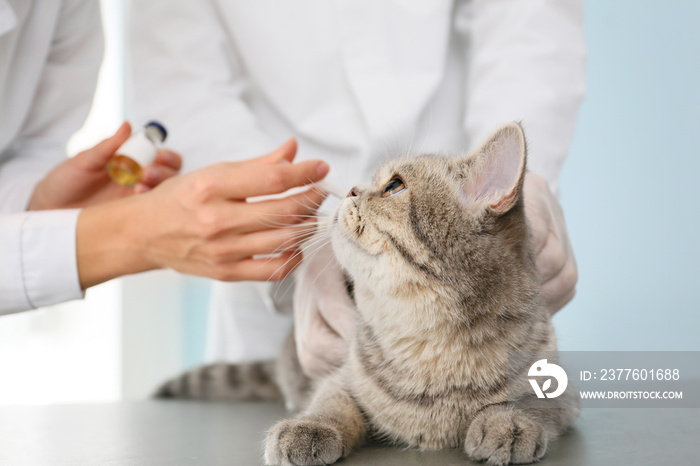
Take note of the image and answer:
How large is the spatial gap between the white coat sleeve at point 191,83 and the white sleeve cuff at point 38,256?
0.39 m

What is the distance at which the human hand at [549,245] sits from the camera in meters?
1.01

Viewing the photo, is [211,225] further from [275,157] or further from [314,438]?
[314,438]

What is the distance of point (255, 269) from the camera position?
1.04 m

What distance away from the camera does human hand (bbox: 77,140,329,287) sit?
98 cm

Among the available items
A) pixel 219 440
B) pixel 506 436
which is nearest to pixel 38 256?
pixel 219 440

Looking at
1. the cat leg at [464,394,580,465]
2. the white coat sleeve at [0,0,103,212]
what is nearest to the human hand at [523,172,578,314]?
the cat leg at [464,394,580,465]

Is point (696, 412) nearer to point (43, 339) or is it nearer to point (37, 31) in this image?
point (37, 31)

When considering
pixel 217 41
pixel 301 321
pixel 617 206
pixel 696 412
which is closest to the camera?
pixel 696 412

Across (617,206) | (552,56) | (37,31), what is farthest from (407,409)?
(617,206)

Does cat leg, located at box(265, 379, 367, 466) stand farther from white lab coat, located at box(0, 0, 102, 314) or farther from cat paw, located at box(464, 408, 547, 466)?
white lab coat, located at box(0, 0, 102, 314)

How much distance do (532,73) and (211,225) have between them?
766 millimetres

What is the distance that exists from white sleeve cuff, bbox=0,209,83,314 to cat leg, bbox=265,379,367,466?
529 mm

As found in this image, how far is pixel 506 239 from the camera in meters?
0.83

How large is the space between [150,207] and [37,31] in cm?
60
